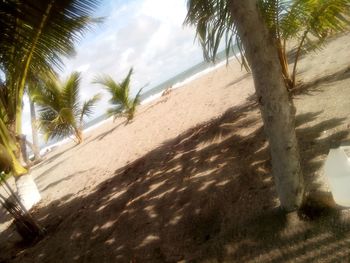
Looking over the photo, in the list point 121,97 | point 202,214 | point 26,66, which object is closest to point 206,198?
point 202,214

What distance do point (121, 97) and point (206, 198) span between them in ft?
33.5

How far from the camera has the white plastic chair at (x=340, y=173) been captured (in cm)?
220

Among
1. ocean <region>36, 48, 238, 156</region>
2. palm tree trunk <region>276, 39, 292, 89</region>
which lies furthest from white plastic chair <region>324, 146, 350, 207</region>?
ocean <region>36, 48, 238, 156</region>

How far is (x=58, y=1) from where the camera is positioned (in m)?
3.32

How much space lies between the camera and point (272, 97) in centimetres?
220

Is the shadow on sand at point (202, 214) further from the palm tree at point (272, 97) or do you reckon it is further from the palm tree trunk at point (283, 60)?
the palm tree trunk at point (283, 60)

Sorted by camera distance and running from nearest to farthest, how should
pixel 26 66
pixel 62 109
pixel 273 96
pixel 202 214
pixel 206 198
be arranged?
pixel 273 96, pixel 202 214, pixel 206 198, pixel 26 66, pixel 62 109

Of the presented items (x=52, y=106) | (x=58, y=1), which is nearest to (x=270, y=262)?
(x=58, y=1)

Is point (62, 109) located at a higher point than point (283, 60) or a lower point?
higher

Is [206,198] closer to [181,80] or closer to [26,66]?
[26,66]

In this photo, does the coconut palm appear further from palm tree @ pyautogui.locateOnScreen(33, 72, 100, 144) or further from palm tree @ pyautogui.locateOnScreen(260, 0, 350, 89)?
palm tree @ pyautogui.locateOnScreen(33, 72, 100, 144)

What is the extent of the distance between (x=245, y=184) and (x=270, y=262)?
114 cm

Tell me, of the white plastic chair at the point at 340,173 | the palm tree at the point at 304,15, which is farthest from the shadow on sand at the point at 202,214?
the palm tree at the point at 304,15

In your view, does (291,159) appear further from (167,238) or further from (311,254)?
(167,238)
